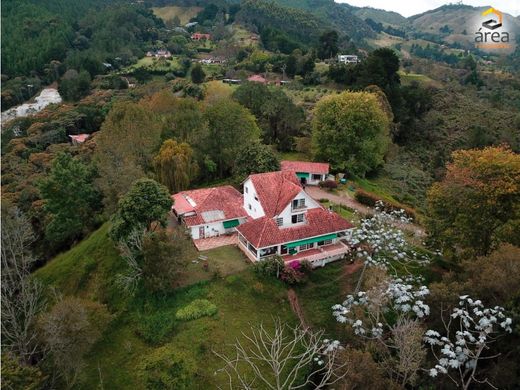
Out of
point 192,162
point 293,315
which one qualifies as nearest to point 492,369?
point 293,315

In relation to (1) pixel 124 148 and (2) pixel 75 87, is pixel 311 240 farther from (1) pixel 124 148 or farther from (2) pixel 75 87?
(2) pixel 75 87

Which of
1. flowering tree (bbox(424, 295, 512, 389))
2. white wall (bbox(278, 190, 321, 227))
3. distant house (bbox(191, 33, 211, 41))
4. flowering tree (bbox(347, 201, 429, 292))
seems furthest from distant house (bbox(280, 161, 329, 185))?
distant house (bbox(191, 33, 211, 41))

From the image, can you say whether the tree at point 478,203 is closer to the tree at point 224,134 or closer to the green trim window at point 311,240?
the green trim window at point 311,240

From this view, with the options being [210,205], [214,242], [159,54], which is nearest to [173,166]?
[210,205]

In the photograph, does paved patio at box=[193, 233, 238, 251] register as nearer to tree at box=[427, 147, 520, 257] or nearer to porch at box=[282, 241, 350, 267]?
porch at box=[282, 241, 350, 267]

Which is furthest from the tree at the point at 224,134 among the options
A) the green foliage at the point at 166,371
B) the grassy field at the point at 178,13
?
the grassy field at the point at 178,13

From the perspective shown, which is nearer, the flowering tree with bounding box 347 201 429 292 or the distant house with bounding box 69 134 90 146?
the flowering tree with bounding box 347 201 429 292

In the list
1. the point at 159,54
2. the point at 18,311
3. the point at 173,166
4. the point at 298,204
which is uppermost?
the point at 159,54
